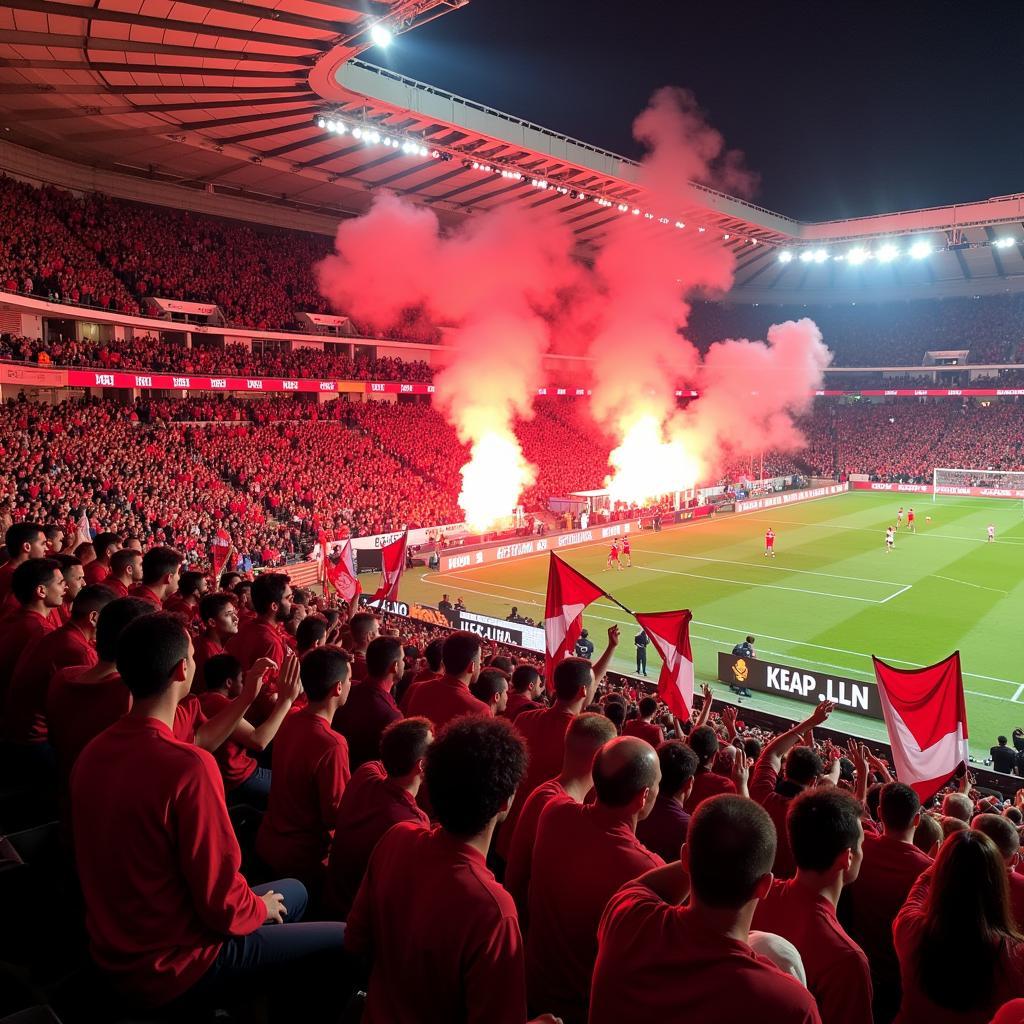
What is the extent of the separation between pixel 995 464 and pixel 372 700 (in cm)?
6645

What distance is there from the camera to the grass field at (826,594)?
20.6 m

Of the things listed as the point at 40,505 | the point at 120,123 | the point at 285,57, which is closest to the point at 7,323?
the point at 120,123

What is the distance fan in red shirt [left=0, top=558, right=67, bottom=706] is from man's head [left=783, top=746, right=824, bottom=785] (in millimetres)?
5365

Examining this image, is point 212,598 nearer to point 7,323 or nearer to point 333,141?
point 7,323

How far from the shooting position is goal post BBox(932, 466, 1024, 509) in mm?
56469

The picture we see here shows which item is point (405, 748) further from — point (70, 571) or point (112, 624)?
point (70, 571)

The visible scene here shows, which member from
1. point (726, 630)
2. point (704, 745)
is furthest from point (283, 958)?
point (726, 630)

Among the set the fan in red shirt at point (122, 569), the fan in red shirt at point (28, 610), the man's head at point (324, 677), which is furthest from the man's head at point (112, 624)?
the fan in red shirt at point (122, 569)

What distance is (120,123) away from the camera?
99.9 feet

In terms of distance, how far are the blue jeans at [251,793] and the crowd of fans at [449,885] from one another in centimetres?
30

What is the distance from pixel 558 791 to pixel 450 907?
1338 mm

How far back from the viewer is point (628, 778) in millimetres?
3258

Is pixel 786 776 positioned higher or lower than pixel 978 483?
lower

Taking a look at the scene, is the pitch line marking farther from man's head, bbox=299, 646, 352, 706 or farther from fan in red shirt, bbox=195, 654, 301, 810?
man's head, bbox=299, 646, 352, 706
